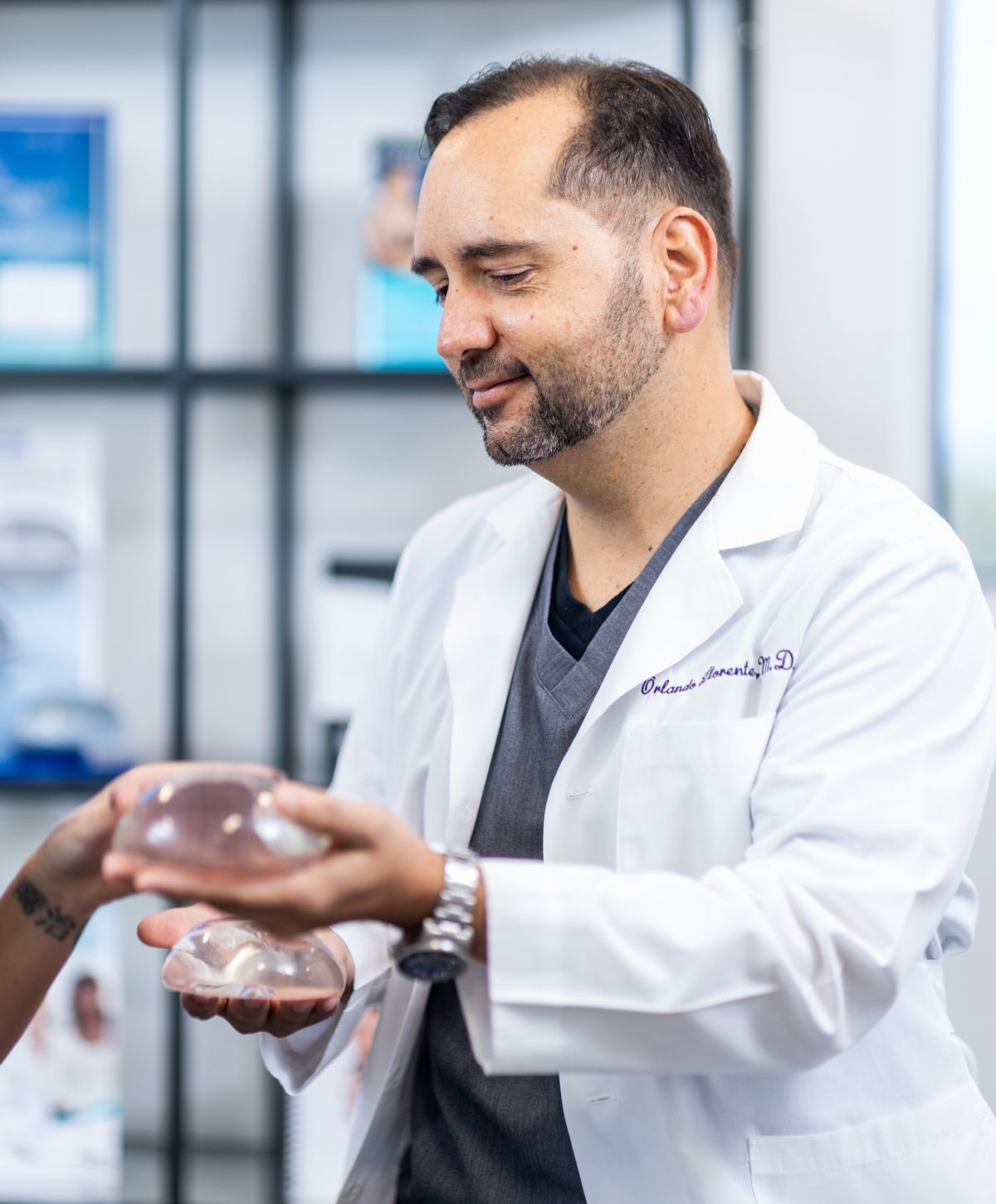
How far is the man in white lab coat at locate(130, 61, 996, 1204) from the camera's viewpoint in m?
0.81

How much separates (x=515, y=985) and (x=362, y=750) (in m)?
0.69

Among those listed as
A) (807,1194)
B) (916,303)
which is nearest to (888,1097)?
(807,1194)

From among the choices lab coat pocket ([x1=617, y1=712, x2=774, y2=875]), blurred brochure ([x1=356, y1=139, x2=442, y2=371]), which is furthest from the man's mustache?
blurred brochure ([x1=356, y1=139, x2=442, y2=371])

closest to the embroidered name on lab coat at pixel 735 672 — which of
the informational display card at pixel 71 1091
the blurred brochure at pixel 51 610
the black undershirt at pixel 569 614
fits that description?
the black undershirt at pixel 569 614

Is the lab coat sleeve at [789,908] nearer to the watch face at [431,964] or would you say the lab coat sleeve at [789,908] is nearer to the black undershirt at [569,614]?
the watch face at [431,964]

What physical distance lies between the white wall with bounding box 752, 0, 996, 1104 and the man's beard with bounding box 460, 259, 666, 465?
75cm

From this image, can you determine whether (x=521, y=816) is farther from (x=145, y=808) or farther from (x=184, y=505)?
(x=184, y=505)

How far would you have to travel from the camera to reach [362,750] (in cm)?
145

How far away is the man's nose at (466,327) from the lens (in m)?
1.17

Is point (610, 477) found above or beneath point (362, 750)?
above

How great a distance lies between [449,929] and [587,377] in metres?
0.59

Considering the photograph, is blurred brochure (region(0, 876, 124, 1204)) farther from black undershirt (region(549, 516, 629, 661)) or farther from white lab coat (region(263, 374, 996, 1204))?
black undershirt (region(549, 516, 629, 661))

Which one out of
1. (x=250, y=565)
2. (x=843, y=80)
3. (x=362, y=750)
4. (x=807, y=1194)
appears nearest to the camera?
(x=807, y=1194)

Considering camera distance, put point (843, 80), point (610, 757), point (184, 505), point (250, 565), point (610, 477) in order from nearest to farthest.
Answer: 1. point (610, 757)
2. point (610, 477)
3. point (843, 80)
4. point (184, 505)
5. point (250, 565)
